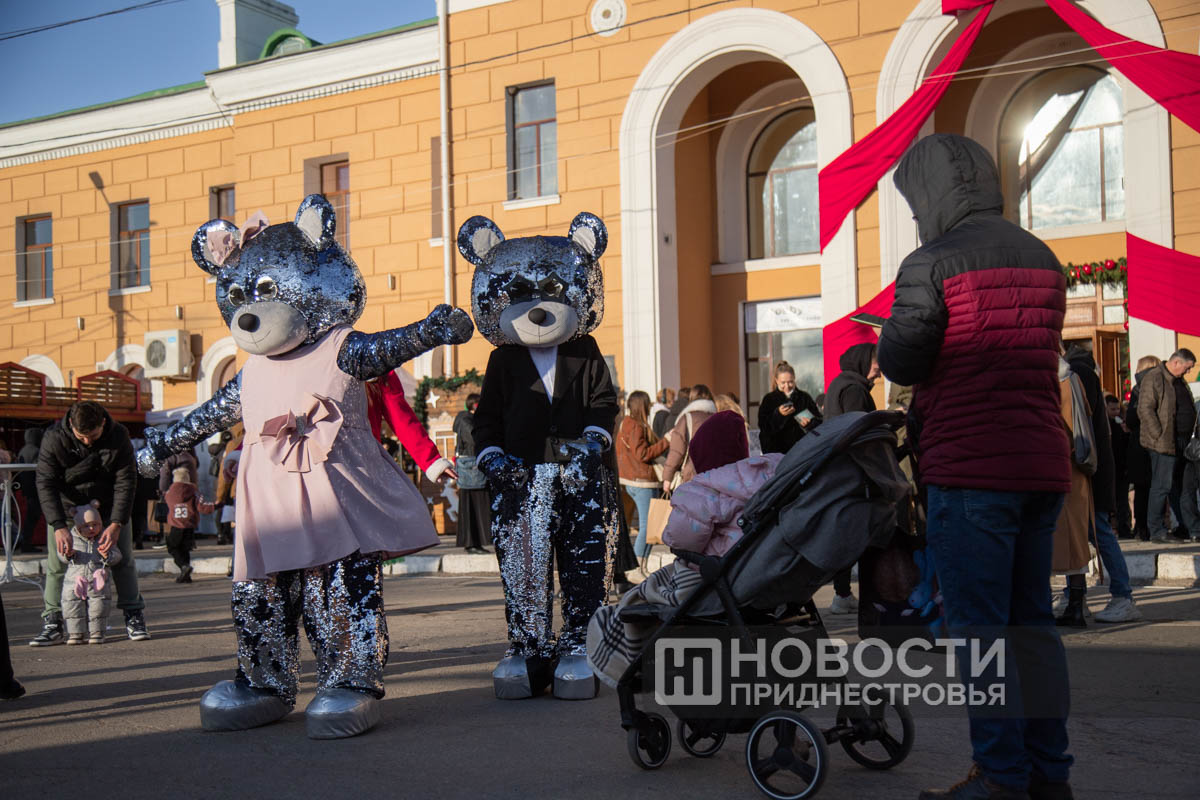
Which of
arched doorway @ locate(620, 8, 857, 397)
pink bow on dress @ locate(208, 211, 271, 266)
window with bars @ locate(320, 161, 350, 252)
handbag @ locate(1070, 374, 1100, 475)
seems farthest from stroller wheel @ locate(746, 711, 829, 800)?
window with bars @ locate(320, 161, 350, 252)

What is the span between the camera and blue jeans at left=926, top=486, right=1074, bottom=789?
11.7 feet

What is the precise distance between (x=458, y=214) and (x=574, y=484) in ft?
46.6

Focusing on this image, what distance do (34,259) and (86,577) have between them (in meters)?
19.1

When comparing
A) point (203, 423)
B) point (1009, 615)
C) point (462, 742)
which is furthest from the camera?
point (203, 423)

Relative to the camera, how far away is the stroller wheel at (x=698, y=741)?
450 centimetres

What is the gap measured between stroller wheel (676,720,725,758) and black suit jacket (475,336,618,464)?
66.0 inches

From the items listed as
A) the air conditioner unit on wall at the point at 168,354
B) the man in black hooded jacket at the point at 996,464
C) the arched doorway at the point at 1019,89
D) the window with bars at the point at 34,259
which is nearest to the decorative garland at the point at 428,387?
the air conditioner unit on wall at the point at 168,354

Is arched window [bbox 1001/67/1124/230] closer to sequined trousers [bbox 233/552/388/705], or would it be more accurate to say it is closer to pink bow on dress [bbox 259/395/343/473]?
pink bow on dress [bbox 259/395/343/473]

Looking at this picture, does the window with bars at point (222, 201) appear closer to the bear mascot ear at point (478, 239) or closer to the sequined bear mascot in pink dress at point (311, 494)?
the bear mascot ear at point (478, 239)

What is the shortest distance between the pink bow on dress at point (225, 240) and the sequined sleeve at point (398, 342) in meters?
0.77

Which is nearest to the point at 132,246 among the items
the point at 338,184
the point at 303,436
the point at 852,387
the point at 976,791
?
the point at 338,184

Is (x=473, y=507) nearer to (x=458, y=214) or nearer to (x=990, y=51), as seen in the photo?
(x=458, y=214)

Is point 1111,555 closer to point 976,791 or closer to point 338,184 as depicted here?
point 976,791

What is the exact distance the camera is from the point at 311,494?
17.4 ft
